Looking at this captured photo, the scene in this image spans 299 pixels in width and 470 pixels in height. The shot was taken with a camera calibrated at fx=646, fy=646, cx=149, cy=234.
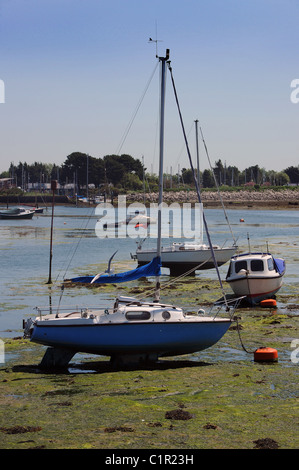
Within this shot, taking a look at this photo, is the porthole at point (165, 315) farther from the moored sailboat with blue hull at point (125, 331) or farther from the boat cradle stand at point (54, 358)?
the boat cradle stand at point (54, 358)

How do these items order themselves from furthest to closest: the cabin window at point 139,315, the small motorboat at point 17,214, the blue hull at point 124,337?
1. the small motorboat at point 17,214
2. the cabin window at point 139,315
3. the blue hull at point 124,337

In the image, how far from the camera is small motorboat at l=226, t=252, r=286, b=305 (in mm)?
34188

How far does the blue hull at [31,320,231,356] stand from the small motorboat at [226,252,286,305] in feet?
39.8

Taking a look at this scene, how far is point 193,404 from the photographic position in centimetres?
1788

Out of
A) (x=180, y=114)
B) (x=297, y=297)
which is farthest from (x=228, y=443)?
(x=297, y=297)

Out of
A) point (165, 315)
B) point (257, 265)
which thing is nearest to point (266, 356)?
point (165, 315)

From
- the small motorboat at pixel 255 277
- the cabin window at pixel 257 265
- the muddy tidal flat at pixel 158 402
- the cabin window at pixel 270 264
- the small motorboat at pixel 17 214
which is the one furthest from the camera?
the small motorboat at pixel 17 214

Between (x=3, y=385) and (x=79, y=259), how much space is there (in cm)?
4121

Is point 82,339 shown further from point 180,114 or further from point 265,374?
point 180,114

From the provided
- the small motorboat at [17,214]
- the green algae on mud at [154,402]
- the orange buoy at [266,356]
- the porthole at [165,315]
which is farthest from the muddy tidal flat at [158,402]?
the small motorboat at [17,214]

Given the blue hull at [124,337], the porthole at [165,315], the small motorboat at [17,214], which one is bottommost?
the small motorboat at [17,214]

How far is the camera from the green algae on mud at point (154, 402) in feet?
50.1

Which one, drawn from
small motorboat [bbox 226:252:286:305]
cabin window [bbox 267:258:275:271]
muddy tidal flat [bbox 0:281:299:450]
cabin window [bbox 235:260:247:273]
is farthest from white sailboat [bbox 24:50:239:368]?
cabin window [bbox 267:258:275:271]

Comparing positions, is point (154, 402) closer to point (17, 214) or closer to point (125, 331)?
point (125, 331)
